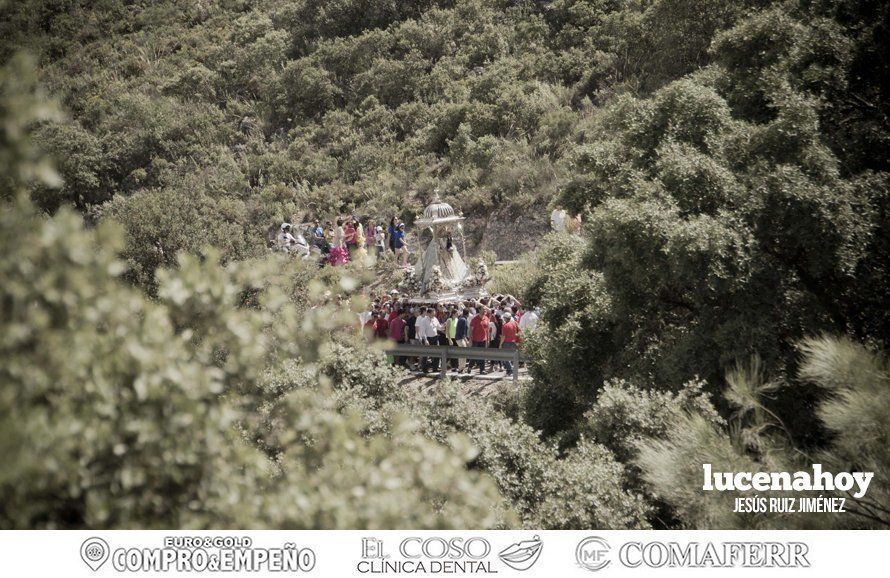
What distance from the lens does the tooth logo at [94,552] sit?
4.73m

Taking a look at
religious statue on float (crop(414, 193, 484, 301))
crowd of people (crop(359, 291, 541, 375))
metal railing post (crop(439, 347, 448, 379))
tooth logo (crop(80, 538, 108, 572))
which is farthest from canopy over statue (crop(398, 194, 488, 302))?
tooth logo (crop(80, 538, 108, 572))

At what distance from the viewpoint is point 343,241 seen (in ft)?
69.9

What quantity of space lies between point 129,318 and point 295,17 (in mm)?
38617

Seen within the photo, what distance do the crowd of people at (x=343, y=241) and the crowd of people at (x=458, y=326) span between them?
3945 mm

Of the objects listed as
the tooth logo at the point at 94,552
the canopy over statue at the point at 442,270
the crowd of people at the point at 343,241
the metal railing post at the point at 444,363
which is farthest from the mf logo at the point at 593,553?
the crowd of people at the point at 343,241

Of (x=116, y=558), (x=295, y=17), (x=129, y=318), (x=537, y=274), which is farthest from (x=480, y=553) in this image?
(x=295, y=17)

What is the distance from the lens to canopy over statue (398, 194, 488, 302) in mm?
18078

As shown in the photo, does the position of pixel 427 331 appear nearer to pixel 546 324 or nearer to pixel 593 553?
pixel 546 324

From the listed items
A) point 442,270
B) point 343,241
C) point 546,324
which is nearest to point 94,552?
point 546,324

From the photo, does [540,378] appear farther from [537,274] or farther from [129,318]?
[129,318]

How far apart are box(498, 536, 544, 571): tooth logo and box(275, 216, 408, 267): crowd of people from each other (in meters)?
13.7

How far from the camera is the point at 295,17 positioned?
1572 inches

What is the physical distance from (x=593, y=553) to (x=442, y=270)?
12.3m

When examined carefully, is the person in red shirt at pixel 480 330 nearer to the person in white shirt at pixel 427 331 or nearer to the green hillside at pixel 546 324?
the person in white shirt at pixel 427 331
